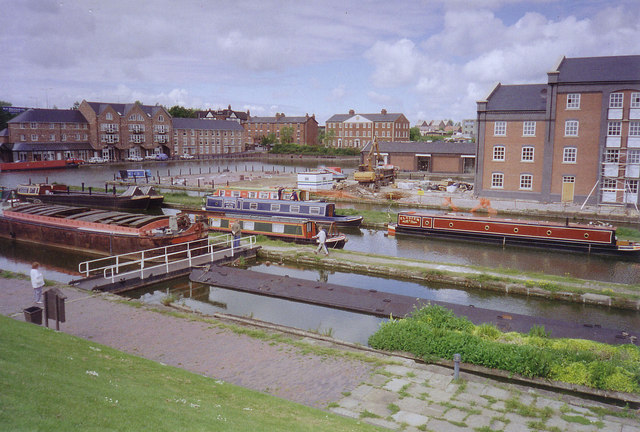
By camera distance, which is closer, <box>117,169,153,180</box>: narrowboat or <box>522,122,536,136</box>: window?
<box>522,122,536,136</box>: window

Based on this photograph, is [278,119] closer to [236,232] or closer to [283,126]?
[283,126]

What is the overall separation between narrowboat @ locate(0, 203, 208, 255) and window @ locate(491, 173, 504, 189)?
31379 mm

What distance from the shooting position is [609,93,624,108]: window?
143 feet

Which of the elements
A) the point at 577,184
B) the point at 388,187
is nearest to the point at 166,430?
the point at 577,184

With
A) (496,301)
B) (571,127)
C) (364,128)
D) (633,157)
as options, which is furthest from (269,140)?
(496,301)

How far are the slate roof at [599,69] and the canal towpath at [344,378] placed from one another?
3997 centimetres

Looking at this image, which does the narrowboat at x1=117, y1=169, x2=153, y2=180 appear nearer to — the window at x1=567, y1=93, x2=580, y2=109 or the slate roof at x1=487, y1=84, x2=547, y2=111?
the slate roof at x1=487, y1=84, x2=547, y2=111

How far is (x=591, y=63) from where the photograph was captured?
45562 mm

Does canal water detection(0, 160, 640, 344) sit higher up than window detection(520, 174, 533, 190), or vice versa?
window detection(520, 174, 533, 190)

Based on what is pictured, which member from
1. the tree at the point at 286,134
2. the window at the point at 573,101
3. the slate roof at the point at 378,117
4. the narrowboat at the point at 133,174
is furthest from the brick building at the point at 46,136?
the window at the point at 573,101

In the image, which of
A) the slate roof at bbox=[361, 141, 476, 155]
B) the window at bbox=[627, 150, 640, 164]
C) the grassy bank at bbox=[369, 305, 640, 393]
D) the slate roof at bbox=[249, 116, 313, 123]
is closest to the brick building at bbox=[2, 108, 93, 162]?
the slate roof at bbox=[361, 141, 476, 155]

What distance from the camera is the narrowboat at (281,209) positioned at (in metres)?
Answer: 35.2

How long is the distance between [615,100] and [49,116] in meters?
91.5

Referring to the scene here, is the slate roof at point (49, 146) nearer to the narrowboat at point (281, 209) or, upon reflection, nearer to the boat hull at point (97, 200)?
the boat hull at point (97, 200)
